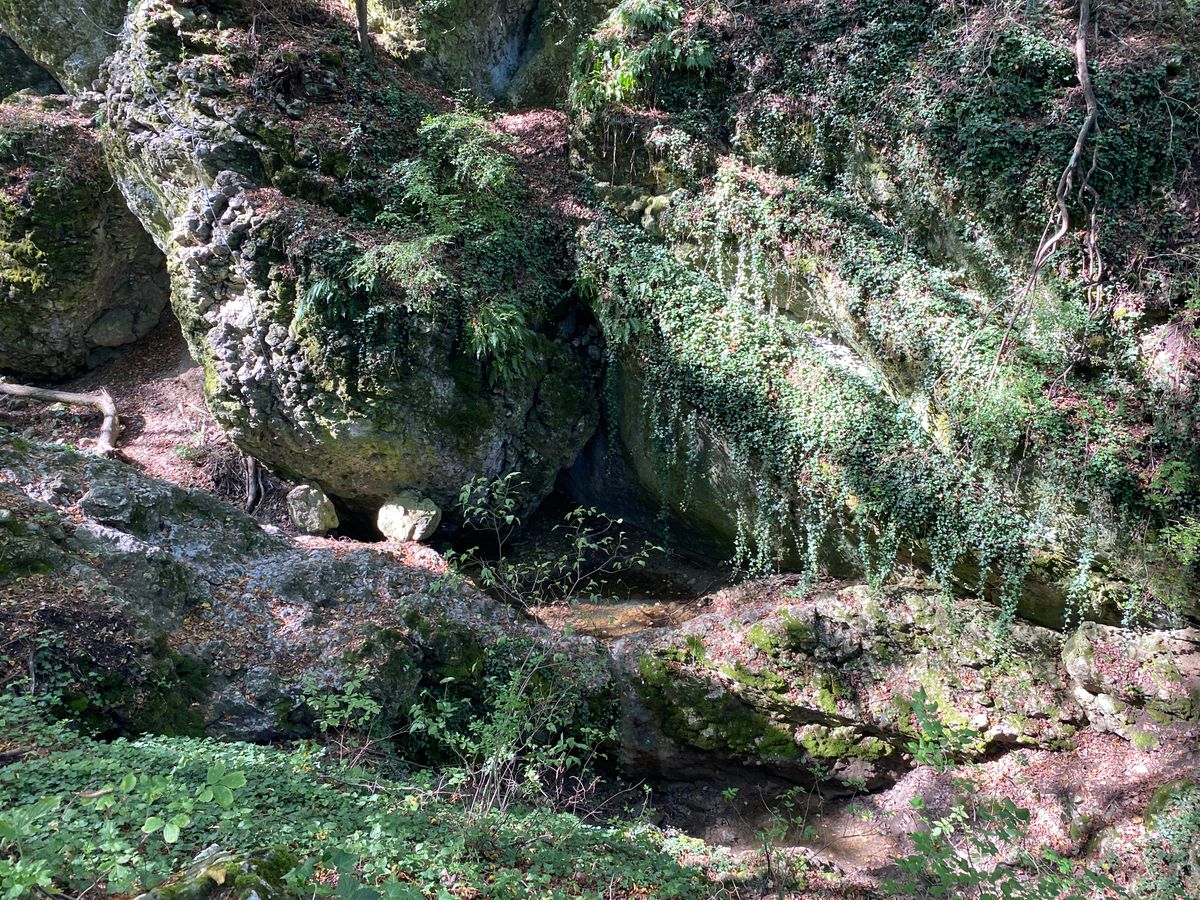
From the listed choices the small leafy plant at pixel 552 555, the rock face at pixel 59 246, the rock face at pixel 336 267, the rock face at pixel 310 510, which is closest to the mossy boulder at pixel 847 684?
the small leafy plant at pixel 552 555

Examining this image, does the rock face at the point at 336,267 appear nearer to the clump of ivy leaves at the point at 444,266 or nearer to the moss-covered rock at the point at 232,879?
the clump of ivy leaves at the point at 444,266

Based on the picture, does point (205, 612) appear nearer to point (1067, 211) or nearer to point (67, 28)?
point (1067, 211)

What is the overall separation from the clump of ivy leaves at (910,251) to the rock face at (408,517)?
10.4 ft

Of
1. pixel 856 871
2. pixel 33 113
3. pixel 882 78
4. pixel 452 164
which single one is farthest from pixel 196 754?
pixel 33 113

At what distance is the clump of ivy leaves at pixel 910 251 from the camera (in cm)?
653

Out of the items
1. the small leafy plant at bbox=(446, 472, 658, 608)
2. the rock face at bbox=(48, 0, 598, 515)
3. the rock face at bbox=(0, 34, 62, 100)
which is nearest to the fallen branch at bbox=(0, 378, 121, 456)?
the rock face at bbox=(48, 0, 598, 515)

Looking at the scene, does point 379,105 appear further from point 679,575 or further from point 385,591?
point 679,575

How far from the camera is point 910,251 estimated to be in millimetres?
7664

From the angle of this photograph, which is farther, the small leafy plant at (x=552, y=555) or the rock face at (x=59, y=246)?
the rock face at (x=59, y=246)

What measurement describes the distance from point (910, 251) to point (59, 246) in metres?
11.9

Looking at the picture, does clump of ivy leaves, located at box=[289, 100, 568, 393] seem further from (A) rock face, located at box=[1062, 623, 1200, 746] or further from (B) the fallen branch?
(A) rock face, located at box=[1062, 623, 1200, 746]

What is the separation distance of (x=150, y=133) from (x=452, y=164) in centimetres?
360

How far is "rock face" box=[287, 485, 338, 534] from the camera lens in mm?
8500

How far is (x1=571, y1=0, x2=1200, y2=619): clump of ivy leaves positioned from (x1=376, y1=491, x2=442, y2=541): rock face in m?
3.16
